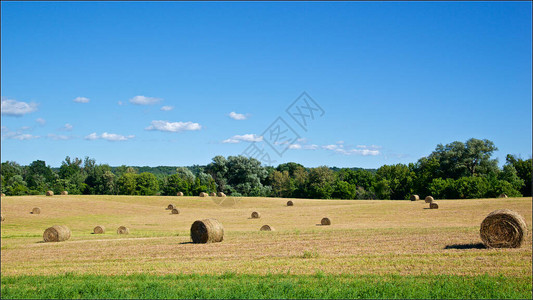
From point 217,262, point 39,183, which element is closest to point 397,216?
point 217,262

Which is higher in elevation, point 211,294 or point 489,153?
point 489,153

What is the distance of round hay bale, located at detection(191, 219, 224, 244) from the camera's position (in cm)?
2214

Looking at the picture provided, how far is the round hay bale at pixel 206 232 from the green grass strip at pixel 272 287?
373 inches

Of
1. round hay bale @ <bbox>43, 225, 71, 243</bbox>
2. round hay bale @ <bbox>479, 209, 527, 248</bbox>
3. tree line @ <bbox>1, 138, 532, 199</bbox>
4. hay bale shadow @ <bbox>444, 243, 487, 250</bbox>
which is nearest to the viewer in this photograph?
round hay bale @ <bbox>479, 209, 527, 248</bbox>

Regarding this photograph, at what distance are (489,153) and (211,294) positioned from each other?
7740 centimetres

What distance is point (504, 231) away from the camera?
17438mm

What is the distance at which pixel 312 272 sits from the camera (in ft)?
42.5

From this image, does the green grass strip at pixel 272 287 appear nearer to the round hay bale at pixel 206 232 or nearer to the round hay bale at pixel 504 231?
the round hay bale at pixel 504 231

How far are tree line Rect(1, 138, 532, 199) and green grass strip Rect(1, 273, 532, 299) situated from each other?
5894 centimetres

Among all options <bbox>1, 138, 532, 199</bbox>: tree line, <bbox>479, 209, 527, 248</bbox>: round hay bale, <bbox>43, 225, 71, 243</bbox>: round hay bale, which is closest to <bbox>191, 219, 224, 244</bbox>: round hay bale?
<bbox>43, 225, 71, 243</bbox>: round hay bale

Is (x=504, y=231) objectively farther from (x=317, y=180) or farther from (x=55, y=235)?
(x=317, y=180)

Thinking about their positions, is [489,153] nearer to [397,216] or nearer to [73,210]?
[397,216]

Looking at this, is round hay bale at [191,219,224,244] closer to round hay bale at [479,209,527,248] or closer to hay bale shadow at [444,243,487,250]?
hay bale shadow at [444,243,487,250]

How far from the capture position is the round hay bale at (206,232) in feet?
72.6
